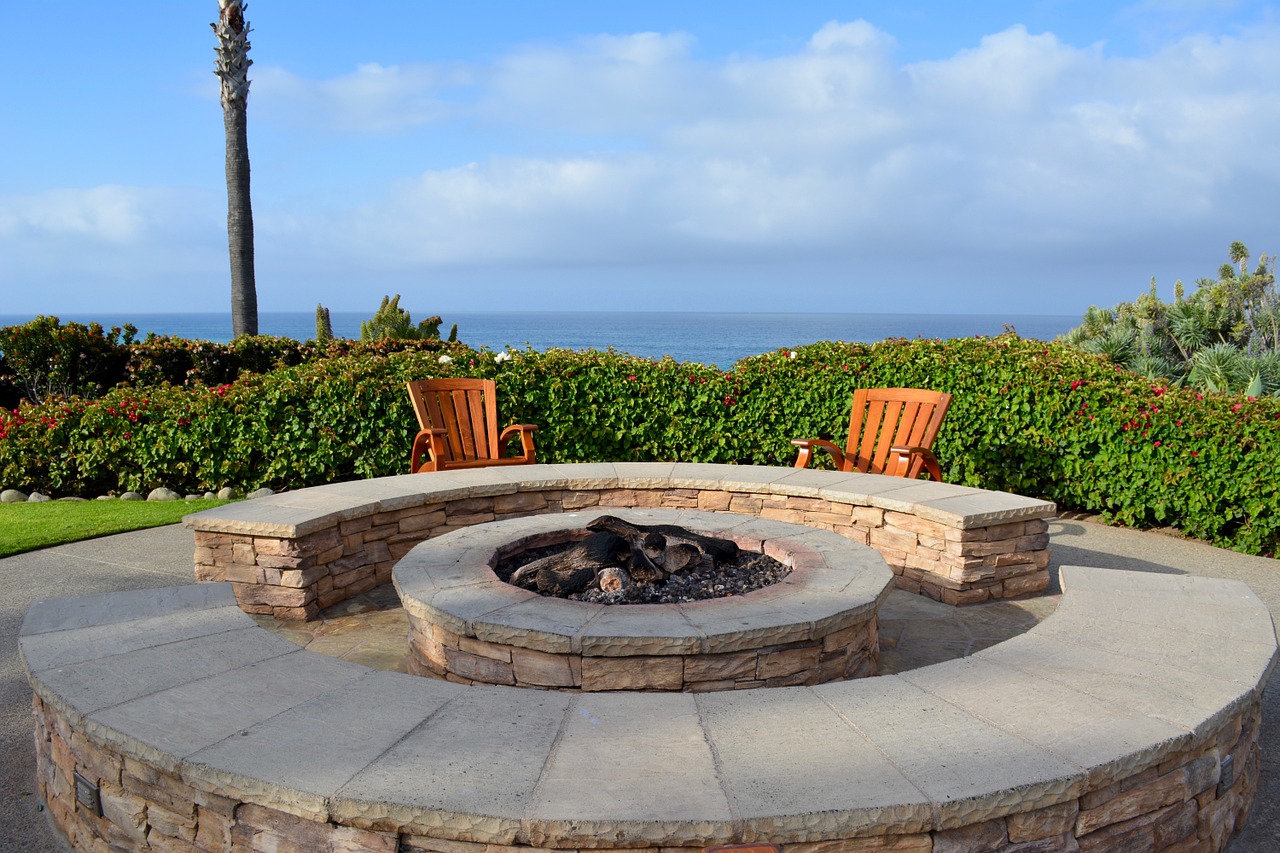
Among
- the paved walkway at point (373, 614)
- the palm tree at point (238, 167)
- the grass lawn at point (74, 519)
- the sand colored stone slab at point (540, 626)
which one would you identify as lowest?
the paved walkway at point (373, 614)

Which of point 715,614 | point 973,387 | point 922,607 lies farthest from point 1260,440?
point 715,614

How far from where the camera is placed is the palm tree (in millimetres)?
11523

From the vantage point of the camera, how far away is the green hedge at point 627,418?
21.5ft

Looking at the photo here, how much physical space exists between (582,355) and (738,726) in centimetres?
565

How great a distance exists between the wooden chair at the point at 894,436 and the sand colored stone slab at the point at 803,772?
3551mm

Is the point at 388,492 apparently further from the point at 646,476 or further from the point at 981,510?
the point at 981,510

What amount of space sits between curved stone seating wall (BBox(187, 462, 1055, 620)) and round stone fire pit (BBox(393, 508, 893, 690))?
3.25 feet

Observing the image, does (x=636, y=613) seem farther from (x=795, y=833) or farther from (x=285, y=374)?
(x=285, y=374)

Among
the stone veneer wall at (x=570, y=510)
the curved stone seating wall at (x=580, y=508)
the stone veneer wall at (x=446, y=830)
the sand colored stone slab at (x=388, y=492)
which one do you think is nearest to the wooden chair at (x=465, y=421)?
the curved stone seating wall at (x=580, y=508)

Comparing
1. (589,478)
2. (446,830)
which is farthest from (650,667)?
(589,478)

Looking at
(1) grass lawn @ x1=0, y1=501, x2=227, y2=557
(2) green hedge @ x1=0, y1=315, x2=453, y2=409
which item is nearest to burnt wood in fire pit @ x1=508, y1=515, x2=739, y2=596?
(1) grass lawn @ x1=0, y1=501, x2=227, y2=557

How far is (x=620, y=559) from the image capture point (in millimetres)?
3699

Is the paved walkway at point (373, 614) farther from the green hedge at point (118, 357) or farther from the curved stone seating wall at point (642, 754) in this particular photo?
the green hedge at point (118, 357)

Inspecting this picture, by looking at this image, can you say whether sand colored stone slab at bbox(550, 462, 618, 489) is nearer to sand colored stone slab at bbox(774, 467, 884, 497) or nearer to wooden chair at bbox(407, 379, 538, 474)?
wooden chair at bbox(407, 379, 538, 474)
